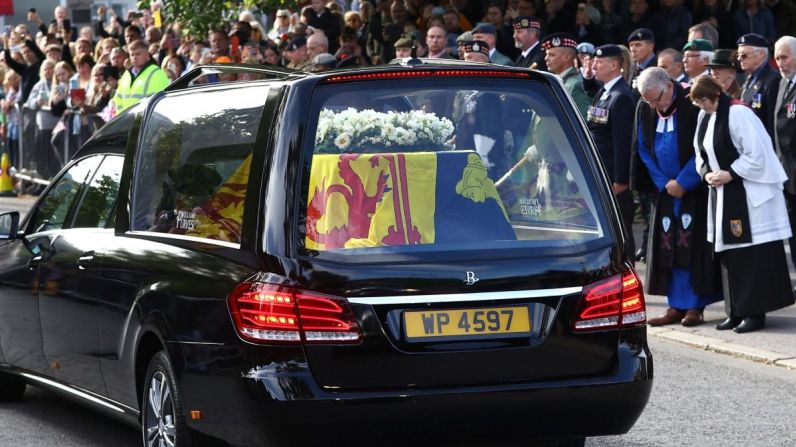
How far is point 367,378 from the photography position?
18.6ft

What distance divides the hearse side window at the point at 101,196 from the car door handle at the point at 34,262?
266 millimetres

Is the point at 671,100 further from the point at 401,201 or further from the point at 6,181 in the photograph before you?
the point at 6,181

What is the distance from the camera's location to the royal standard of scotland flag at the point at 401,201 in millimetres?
5816

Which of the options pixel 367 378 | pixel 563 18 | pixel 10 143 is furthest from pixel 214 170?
pixel 10 143

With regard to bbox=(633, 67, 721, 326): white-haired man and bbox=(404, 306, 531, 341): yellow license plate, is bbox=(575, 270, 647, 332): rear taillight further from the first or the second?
bbox=(633, 67, 721, 326): white-haired man

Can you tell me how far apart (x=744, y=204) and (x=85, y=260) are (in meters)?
5.27

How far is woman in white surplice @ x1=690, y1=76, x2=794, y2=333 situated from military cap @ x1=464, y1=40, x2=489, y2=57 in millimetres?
4013

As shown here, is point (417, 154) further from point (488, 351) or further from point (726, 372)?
point (726, 372)

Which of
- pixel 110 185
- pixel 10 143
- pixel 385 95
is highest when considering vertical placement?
pixel 385 95

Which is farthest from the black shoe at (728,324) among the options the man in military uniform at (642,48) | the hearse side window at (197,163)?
the hearse side window at (197,163)

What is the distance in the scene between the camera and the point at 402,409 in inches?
224

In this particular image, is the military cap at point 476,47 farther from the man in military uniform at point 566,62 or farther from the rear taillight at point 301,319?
the rear taillight at point 301,319

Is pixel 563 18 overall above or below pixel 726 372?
above

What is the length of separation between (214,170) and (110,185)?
3.89 feet
